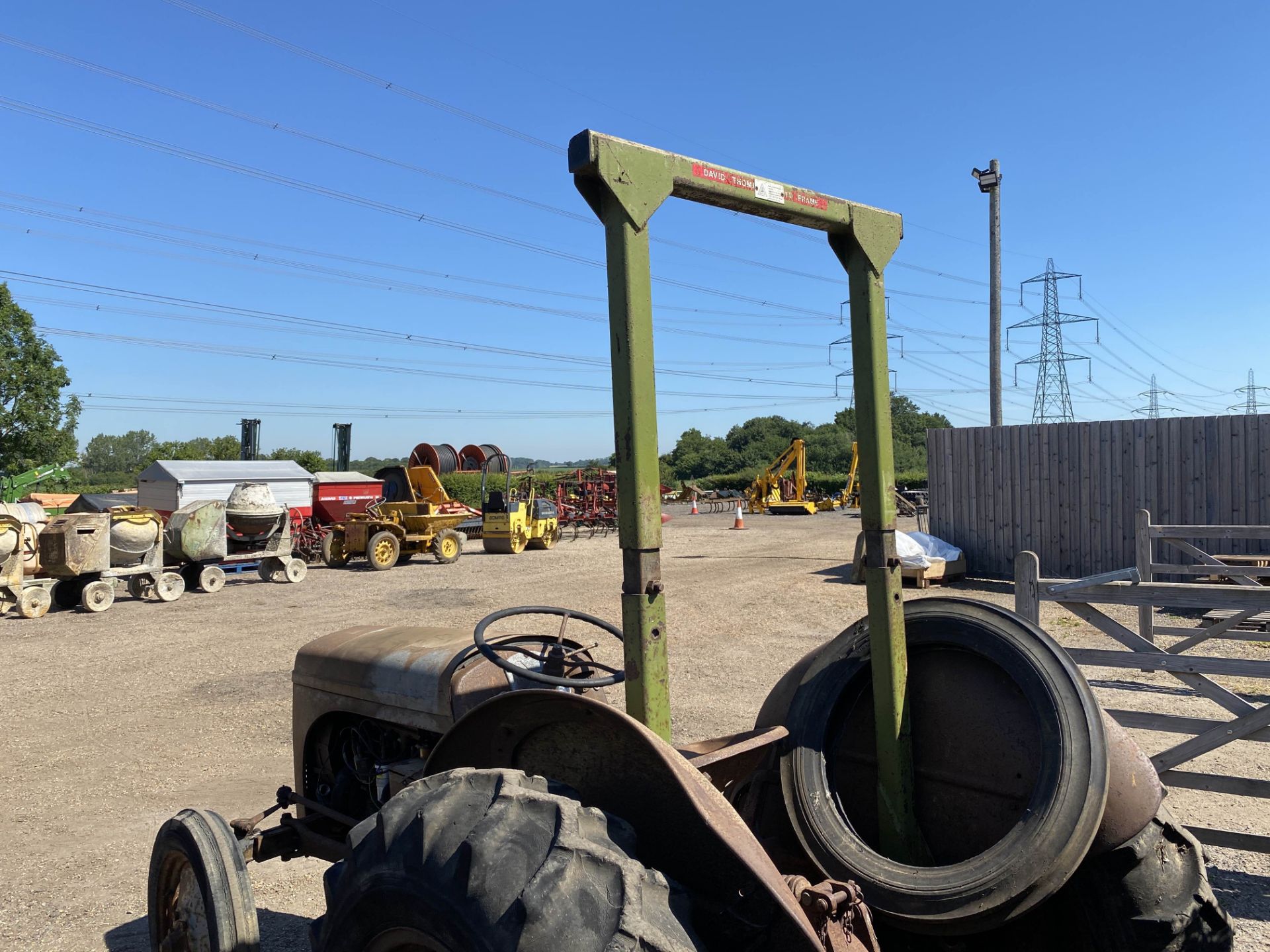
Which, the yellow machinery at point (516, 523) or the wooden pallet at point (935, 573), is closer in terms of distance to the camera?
the wooden pallet at point (935, 573)

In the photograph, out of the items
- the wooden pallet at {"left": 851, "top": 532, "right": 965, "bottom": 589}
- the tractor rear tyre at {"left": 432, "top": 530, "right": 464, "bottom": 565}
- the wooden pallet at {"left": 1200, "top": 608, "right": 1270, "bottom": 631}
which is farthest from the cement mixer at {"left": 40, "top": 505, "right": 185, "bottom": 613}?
the wooden pallet at {"left": 1200, "top": 608, "right": 1270, "bottom": 631}

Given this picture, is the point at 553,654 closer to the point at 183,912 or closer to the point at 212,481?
the point at 183,912

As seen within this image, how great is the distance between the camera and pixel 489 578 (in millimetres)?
16359

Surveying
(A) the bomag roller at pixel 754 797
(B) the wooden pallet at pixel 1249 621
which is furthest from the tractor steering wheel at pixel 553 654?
(B) the wooden pallet at pixel 1249 621

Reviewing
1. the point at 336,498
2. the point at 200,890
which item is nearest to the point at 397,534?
the point at 336,498

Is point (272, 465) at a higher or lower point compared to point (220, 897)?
higher

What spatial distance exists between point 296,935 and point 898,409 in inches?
3213

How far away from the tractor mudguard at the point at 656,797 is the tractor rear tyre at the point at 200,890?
108 cm

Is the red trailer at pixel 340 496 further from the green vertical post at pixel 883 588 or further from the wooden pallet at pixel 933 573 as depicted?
the green vertical post at pixel 883 588

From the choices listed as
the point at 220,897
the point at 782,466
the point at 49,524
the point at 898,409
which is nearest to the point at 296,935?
the point at 220,897

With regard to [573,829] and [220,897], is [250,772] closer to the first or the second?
[220,897]

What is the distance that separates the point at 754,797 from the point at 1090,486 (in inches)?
482

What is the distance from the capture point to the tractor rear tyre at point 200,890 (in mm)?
2508

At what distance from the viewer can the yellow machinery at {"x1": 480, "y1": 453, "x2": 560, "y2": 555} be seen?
2133cm
